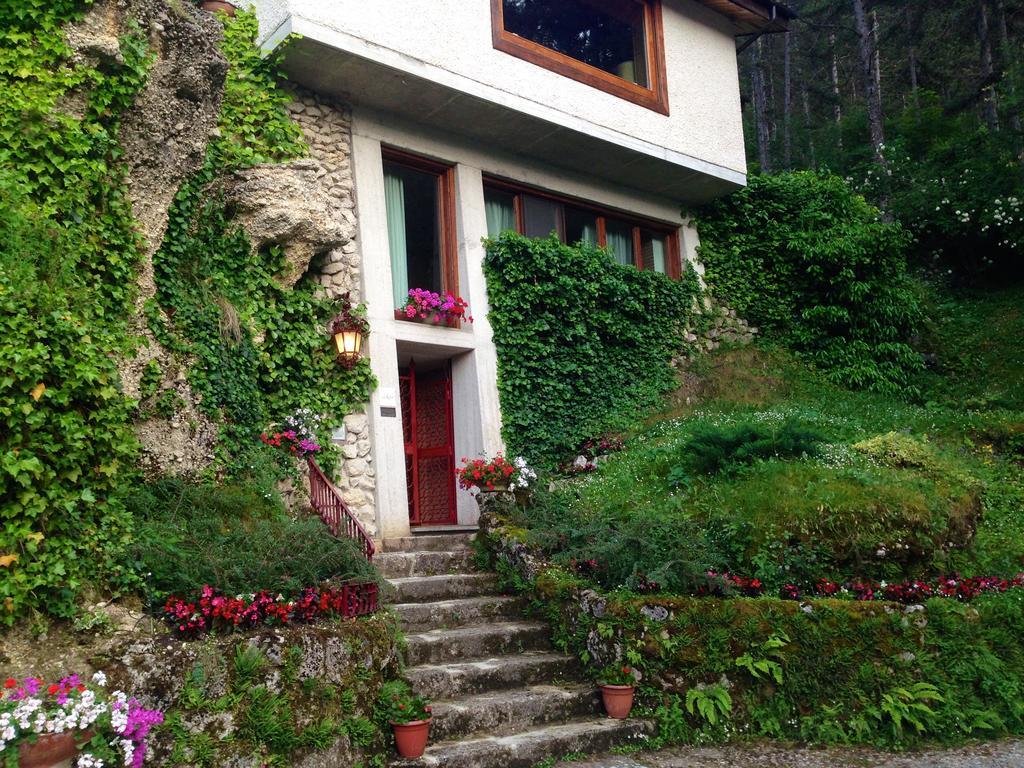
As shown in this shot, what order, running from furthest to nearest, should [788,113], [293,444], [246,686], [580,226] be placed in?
[788,113], [580,226], [293,444], [246,686]

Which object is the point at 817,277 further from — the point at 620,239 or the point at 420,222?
the point at 420,222

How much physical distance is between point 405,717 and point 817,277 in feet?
35.2

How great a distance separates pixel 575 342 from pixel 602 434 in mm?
1277

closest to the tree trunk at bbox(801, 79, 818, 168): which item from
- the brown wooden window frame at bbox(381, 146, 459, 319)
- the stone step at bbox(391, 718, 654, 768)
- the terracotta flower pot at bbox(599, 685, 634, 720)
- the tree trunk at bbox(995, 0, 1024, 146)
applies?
the tree trunk at bbox(995, 0, 1024, 146)

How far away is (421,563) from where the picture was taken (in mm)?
7457

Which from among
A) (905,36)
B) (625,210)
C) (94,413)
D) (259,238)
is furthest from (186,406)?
(905,36)

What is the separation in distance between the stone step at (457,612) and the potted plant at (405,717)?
1.08 metres

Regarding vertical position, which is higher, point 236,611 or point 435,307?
point 435,307

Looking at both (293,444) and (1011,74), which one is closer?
(293,444)

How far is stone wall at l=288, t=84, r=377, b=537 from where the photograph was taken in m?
8.41

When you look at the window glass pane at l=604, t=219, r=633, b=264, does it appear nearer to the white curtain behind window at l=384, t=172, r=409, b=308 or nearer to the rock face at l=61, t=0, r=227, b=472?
the white curtain behind window at l=384, t=172, r=409, b=308

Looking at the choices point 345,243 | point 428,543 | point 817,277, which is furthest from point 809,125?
point 428,543

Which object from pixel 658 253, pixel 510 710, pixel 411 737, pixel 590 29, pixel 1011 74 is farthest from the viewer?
pixel 1011 74

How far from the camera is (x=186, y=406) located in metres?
6.28
